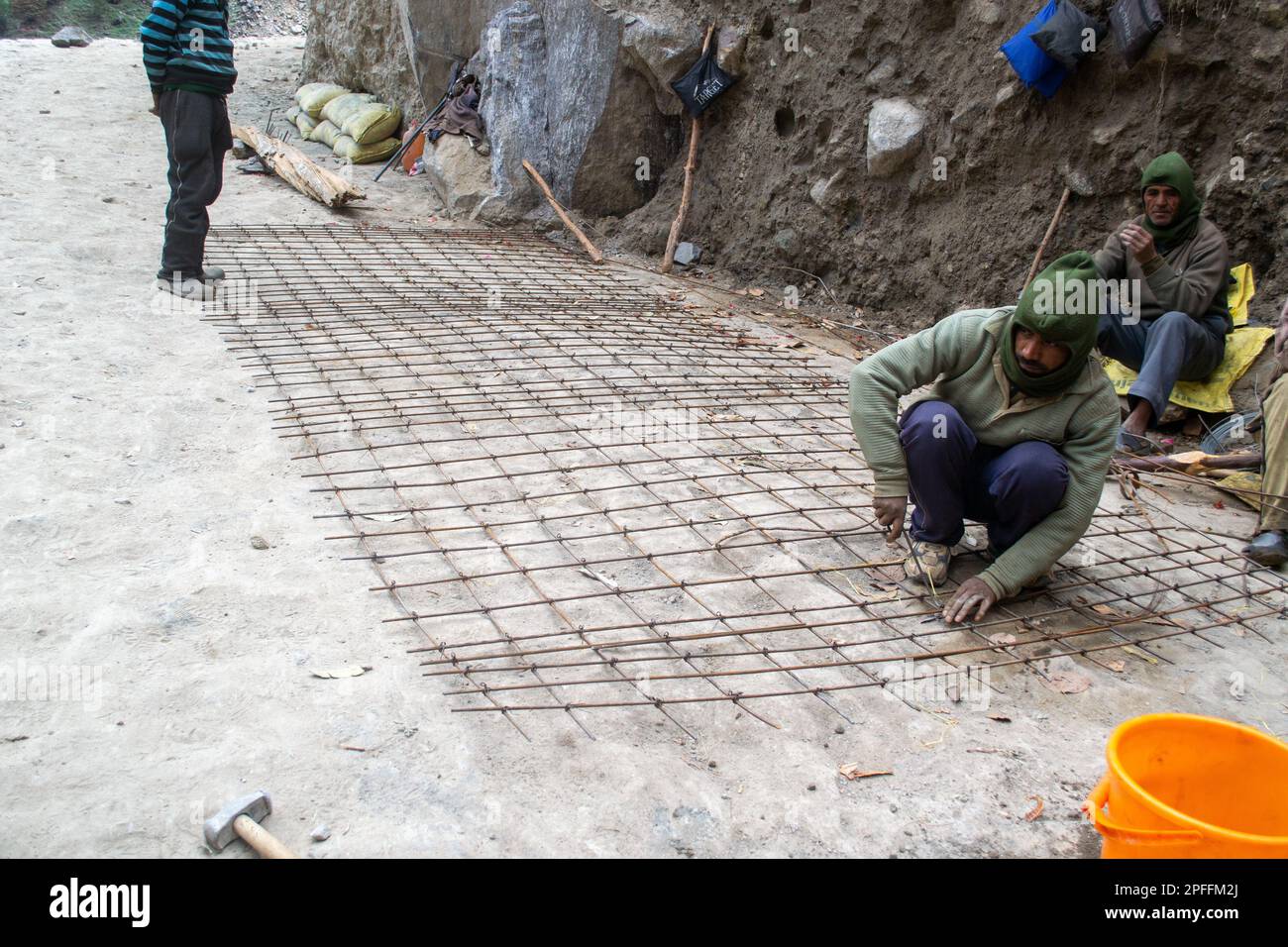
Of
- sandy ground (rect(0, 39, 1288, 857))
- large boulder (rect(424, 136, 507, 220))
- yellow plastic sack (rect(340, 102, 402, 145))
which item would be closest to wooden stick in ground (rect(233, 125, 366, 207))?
large boulder (rect(424, 136, 507, 220))

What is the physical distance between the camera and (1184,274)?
373cm

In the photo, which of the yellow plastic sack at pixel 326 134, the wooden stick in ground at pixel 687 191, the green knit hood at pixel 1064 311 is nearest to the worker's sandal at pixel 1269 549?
the green knit hood at pixel 1064 311

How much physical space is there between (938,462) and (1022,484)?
20 centimetres

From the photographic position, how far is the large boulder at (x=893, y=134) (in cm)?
505

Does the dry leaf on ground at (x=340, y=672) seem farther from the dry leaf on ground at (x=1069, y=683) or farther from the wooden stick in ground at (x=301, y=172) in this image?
the wooden stick in ground at (x=301, y=172)

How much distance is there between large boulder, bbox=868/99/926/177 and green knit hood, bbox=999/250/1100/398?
9.90ft

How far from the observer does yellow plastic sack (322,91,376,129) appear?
8.03m

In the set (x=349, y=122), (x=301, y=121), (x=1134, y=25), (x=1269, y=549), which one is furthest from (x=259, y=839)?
(x=301, y=121)

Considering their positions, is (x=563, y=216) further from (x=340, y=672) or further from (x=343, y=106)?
(x=340, y=672)

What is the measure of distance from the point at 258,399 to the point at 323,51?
6.68 meters

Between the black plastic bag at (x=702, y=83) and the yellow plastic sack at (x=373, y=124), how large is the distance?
8.98ft

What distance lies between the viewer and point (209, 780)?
1750 mm

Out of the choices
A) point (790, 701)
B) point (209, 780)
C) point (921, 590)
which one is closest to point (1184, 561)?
point (921, 590)

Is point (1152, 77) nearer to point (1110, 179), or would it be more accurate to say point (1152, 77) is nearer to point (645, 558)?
point (1110, 179)
